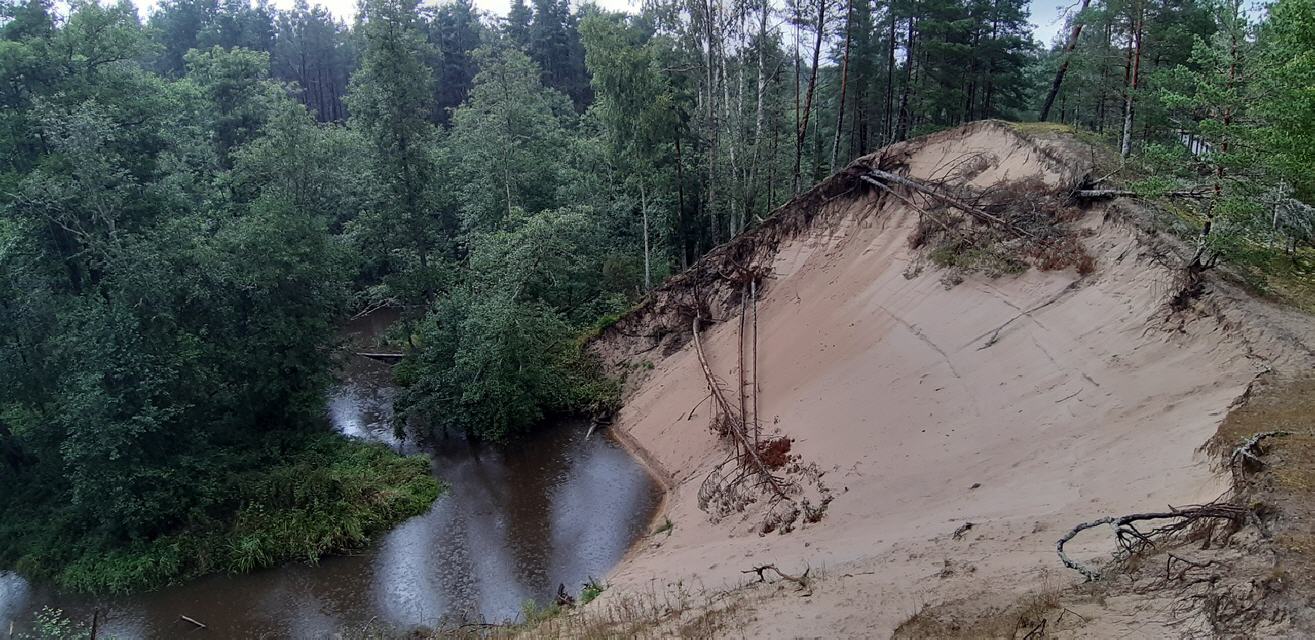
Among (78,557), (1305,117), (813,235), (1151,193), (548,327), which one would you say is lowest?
(78,557)

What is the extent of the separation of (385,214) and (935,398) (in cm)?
1797

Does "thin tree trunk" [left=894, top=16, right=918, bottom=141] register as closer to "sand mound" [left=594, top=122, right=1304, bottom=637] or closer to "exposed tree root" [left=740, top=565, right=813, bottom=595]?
"sand mound" [left=594, top=122, right=1304, bottom=637]

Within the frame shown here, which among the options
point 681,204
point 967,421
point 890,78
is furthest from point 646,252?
point 967,421

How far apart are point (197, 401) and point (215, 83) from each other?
68.8 ft

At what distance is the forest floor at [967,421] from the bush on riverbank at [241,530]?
5.97 m

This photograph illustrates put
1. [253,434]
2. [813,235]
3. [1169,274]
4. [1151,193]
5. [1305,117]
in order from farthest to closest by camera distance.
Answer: [813,235] < [253,434] < [1169,274] < [1151,193] < [1305,117]

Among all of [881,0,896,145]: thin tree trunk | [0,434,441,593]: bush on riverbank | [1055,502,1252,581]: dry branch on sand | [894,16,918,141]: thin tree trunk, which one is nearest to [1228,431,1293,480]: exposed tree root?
[1055,502,1252,581]: dry branch on sand

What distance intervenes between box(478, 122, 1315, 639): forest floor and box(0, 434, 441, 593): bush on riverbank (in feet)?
19.6

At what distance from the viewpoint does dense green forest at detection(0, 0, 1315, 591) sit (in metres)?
14.0

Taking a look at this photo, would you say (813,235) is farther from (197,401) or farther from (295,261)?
(197,401)

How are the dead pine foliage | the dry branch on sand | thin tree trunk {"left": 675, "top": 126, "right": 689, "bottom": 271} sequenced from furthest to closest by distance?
thin tree trunk {"left": 675, "top": 126, "right": 689, "bottom": 271}
the dead pine foliage
the dry branch on sand

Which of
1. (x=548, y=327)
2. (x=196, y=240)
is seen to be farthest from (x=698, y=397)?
(x=196, y=240)

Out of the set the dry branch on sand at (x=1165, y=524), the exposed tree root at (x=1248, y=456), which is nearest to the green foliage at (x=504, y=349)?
the dry branch on sand at (x=1165, y=524)

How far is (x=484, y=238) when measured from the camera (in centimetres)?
2288
